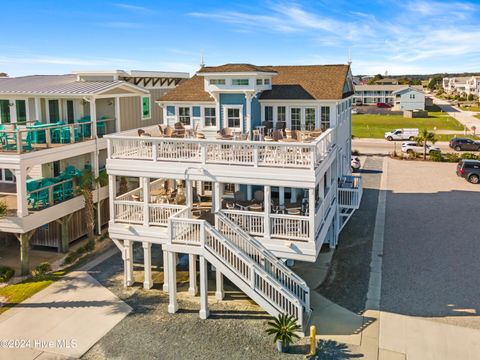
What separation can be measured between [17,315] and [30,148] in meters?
7.59

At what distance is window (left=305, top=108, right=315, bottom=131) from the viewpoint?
21438 mm

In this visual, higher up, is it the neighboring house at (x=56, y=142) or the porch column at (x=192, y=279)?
the neighboring house at (x=56, y=142)

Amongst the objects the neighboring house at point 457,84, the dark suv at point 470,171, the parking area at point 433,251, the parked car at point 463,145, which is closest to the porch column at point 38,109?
the parking area at point 433,251

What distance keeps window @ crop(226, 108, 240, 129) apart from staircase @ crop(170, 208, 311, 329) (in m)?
6.09

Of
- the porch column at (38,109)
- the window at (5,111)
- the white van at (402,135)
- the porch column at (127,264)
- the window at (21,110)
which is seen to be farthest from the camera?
the white van at (402,135)

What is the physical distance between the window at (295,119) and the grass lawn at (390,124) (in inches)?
1677

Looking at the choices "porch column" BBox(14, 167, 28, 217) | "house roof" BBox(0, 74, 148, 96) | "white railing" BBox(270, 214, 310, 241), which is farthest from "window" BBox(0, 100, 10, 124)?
"white railing" BBox(270, 214, 310, 241)

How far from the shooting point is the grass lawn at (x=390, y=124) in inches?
2643

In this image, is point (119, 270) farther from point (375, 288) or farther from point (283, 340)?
point (375, 288)

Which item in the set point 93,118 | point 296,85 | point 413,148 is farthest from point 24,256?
point 413,148

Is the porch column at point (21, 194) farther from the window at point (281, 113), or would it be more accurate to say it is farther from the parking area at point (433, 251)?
the parking area at point (433, 251)

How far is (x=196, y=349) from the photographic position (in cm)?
1406

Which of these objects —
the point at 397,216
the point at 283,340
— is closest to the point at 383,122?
the point at 397,216

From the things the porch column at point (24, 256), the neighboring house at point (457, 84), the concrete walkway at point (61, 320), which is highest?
the neighboring house at point (457, 84)
